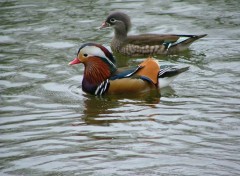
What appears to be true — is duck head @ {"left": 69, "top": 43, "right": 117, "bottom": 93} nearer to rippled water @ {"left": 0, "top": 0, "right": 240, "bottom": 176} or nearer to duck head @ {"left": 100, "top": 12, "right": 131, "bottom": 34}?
rippled water @ {"left": 0, "top": 0, "right": 240, "bottom": 176}

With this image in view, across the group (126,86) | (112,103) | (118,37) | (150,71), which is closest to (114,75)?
(126,86)

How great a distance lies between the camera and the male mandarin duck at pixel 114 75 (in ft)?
33.1

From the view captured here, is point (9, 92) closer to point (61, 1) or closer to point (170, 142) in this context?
point (170, 142)

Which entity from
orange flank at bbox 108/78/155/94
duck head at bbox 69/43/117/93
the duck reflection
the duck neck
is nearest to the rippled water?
the duck reflection

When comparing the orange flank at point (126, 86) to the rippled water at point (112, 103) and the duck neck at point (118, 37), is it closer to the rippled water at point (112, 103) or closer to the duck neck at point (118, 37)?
the rippled water at point (112, 103)

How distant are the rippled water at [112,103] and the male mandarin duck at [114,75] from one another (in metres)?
0.16

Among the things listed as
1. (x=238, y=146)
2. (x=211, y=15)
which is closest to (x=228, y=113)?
(x=238, y=146)

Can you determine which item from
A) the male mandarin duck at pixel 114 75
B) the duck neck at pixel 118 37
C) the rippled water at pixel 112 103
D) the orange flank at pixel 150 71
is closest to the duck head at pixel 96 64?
the male mandarin duck at pixel 114 75

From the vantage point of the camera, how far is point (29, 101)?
9742mm

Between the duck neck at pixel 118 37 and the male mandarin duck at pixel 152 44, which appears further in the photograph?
the duck neck at pixel 118 37

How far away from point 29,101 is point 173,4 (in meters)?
6.72

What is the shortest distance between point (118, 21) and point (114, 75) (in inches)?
129

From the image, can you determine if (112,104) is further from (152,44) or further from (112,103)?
(152,44)

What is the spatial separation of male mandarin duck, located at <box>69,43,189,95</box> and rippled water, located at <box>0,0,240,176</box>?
0.53 feet
